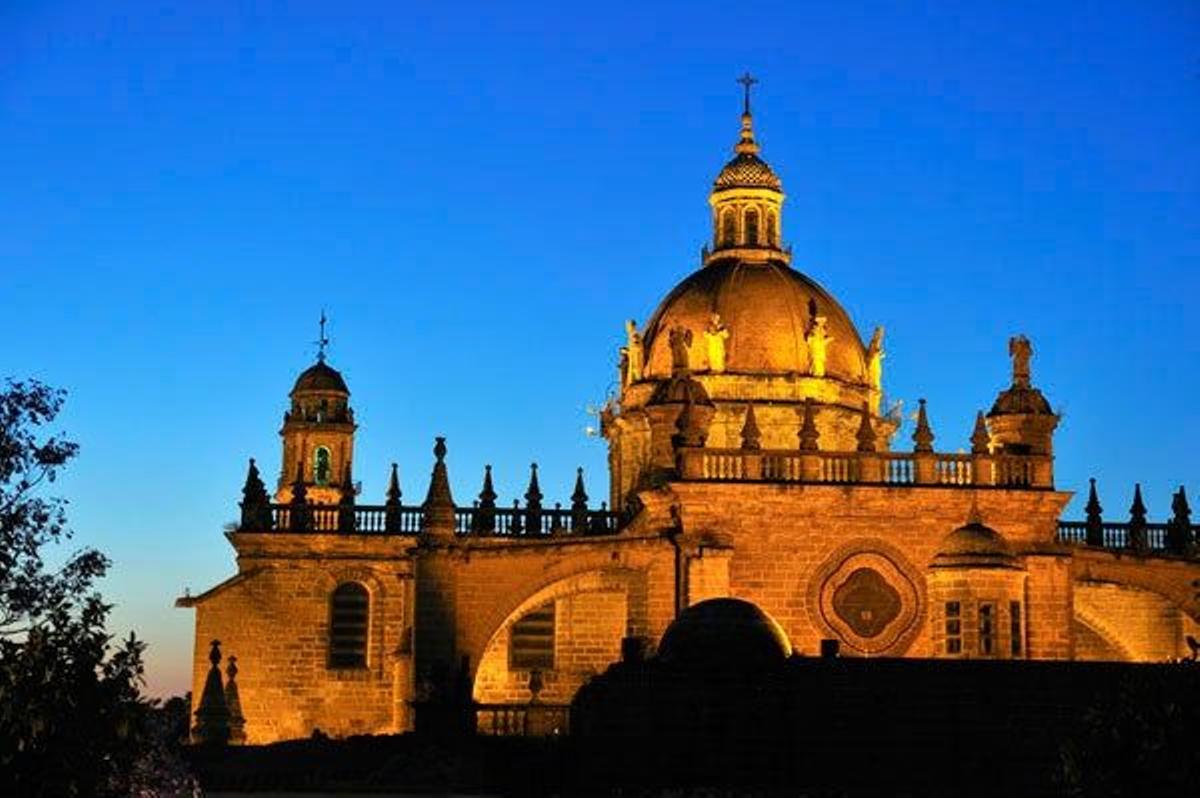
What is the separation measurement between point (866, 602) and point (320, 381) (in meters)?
26.0

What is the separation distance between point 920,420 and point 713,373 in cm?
1069

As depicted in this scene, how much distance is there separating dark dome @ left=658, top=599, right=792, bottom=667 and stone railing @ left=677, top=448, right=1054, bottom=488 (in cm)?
1042

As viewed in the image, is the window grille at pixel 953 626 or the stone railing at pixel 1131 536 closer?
the window grille at pixel 953 626

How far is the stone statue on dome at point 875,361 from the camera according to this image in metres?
73.4

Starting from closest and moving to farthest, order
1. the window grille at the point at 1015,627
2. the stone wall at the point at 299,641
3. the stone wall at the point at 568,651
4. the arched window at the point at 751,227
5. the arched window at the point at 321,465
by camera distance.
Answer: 1. the window grille at the point at 1015,627
2. the stone wall at the point at 568,651
3. the stone wall at the point at 299,641
4. the arched window at the point at 751,227
5. the arched window at the point at 321,465

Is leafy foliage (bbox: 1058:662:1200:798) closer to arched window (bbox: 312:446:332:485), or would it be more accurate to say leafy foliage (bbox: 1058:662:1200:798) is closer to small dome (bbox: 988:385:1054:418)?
small dome (bbox: 988:385:1054:418)

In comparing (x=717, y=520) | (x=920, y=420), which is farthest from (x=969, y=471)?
(x=717, y=520)

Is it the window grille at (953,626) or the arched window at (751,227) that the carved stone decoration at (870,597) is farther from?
the arched window at (751,227)

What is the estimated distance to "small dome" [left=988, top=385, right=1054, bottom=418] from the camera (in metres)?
60.9

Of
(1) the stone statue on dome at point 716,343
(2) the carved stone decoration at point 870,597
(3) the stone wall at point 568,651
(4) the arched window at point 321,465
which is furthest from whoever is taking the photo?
(4) the arched window at point 321,465

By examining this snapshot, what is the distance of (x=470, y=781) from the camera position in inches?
1821

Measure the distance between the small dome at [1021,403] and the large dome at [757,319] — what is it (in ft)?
33.7

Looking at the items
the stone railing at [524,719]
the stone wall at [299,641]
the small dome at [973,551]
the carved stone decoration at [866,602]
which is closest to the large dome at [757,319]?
the stone wall at [299,641]

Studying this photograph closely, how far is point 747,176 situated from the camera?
245 ft
